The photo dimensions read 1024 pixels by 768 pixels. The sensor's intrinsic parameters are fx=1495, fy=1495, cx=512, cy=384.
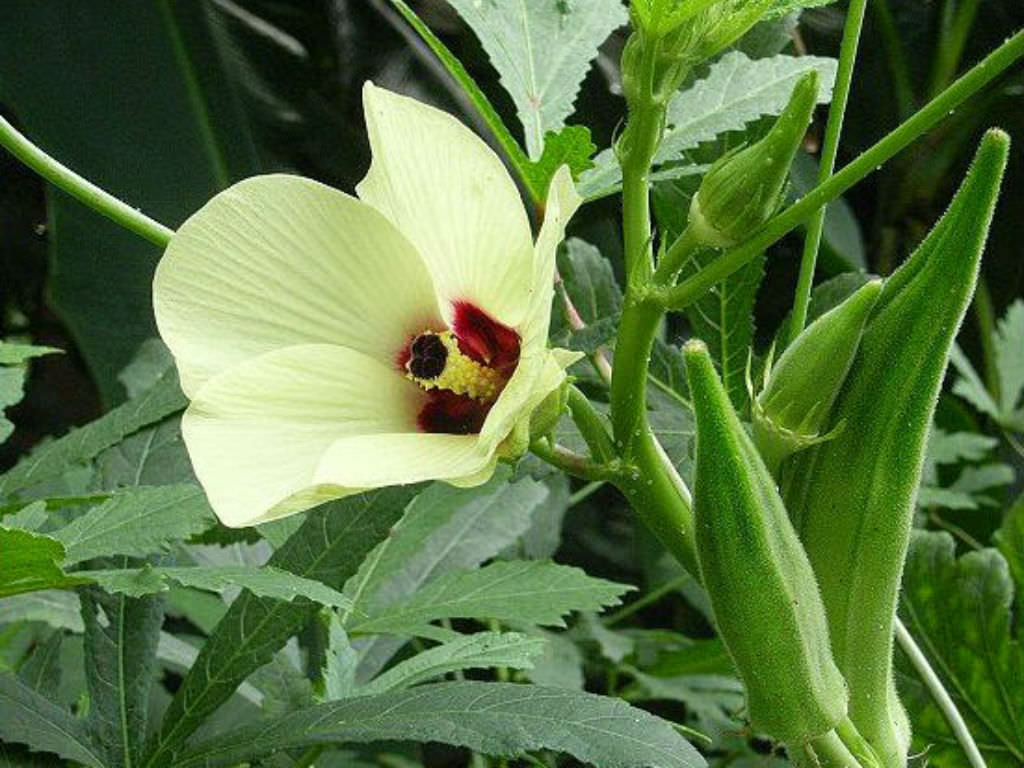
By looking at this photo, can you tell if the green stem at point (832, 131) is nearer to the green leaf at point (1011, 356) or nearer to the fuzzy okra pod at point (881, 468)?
the fuzzy okra pod at point (881, 468)

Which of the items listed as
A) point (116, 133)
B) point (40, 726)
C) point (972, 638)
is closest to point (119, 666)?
point (40, 726)

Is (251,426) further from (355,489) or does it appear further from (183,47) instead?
(183,47)

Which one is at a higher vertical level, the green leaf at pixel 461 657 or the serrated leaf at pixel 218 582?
the serrated leaf at pixel 218 582

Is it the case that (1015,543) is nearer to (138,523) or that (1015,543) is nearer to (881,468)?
(881,468)

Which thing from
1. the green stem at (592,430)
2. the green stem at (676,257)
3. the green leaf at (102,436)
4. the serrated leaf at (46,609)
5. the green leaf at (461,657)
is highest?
the green stem at (676,257)

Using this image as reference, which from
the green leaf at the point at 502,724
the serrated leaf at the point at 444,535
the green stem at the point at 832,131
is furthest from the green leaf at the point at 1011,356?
the green leaf at the point at 502,724

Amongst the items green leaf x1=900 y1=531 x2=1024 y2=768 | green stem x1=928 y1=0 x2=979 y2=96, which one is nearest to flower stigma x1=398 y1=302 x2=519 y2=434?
green leaf x1=900 y1=531 x2=1024 y2=768

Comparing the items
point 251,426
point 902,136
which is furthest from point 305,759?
point 902,136
